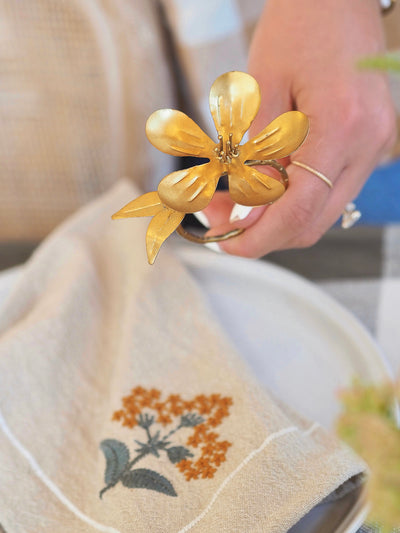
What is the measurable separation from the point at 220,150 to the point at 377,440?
14 centimetres

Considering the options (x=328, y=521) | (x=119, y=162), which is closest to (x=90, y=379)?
(x=328, y=521)

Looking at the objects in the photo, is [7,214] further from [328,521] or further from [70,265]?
[328,521]

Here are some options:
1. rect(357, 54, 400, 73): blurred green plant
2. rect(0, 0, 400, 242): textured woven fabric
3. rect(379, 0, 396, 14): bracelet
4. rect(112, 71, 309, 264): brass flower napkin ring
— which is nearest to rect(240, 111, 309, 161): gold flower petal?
rect(112, 71, 309, 264): brass flower napkin ring

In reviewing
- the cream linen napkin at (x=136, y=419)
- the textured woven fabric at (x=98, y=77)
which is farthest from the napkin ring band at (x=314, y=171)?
the textured woven fabric at (x=98, y=77)

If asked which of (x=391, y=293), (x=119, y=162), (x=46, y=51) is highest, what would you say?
(x=46, y=51)

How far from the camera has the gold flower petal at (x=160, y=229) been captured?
230 mm

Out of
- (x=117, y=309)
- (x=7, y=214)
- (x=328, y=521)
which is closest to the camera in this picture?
(x=328, y=521)

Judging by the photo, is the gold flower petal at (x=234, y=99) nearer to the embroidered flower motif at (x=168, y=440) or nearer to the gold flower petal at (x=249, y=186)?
the gold flower petal at (x=249, y=186)

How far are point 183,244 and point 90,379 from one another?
6.3 inches

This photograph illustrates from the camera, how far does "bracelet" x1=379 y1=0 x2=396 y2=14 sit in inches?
15.8

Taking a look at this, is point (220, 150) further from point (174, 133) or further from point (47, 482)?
point (47, 482)

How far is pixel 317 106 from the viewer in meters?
0.32

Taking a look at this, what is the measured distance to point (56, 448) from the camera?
0.98 ft

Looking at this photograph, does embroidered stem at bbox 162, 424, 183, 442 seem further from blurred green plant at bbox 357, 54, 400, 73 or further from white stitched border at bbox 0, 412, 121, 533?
blurred green plant at bbox 357, 54, 400, 73
